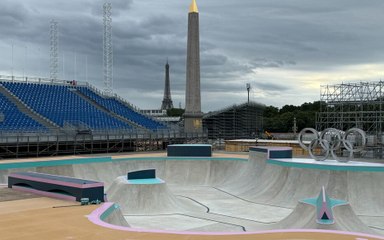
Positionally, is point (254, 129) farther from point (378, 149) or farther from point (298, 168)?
point (298, 168)

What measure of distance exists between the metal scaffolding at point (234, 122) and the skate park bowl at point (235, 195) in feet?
108

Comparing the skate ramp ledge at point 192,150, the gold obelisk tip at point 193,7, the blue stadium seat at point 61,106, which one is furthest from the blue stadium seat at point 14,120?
the gold obelisk tip at point 193,7

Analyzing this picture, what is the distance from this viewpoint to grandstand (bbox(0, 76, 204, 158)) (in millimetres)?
40059

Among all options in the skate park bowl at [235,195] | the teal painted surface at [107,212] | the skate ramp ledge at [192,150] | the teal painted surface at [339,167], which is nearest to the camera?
the teal painted surface at [107,212]

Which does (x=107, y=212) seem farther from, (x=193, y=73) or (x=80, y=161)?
(x=193, y=73)

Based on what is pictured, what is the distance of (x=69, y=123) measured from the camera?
45281mm

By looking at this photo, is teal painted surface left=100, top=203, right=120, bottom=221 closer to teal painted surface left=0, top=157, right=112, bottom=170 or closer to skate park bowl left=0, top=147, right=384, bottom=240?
skate park bowl left=0, top=147, right=384, bottom=240

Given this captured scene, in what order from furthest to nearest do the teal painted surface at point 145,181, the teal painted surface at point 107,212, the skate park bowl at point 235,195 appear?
1. the teal painted surface at point 145,181
2. the skate park bowl at point 235,195
3. the teal painted surface at point 107,212

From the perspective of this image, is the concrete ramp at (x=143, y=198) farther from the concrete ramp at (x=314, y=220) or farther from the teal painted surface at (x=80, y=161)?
the teal painted surface at (x=80, y=161)

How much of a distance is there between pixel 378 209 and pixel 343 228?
8.31 m

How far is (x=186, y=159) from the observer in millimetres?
37438

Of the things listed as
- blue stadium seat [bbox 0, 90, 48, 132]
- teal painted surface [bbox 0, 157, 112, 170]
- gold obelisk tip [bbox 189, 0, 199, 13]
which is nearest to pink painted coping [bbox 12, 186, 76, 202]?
teal painted surface [bbox 0, 157, 112, 170]

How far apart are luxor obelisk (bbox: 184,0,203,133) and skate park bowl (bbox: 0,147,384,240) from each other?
15.5 meters

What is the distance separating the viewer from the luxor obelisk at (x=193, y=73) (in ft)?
165
